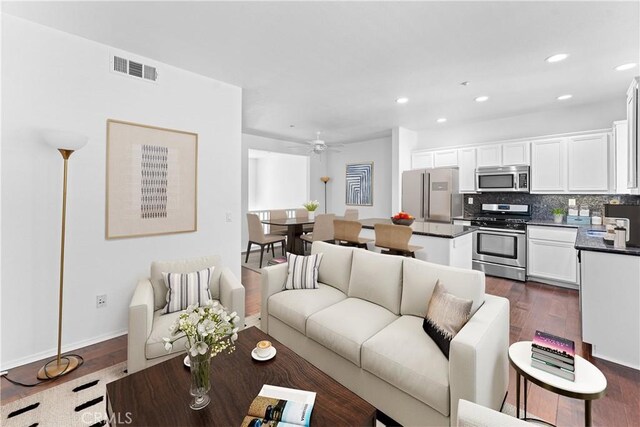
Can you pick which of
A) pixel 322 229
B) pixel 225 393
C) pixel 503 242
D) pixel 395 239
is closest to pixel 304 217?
pixel 322 229

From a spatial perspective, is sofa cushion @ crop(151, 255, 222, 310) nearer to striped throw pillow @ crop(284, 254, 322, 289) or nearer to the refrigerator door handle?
striped throw pillow @ crop(284, 254, 322, 289)

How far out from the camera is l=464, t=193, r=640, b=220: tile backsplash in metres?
4.19

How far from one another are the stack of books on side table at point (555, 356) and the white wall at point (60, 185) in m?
3.27

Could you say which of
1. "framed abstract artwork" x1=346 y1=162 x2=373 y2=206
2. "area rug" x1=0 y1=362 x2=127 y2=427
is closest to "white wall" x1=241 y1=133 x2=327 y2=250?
"framed abstract artwork" x1=346 y1=162 x2=373 y2=206

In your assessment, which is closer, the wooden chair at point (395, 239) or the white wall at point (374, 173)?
the wooden chair at point (395, 239)

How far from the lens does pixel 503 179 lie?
15.9 feet

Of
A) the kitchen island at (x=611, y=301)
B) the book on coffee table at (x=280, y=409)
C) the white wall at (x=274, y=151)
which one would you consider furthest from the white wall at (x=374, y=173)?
the book on coffee table at (x=280, y=409)

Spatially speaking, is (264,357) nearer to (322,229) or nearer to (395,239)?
(395,239)

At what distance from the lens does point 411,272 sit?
2199 mm

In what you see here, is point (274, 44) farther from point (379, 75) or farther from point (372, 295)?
point (372, 295)

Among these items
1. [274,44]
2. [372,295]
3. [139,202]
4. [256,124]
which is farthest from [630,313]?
[256,124]

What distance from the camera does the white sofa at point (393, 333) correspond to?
1471 millimetres

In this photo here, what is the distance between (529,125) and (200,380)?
5.97 meters

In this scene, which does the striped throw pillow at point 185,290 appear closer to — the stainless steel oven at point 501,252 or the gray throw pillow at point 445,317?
the gray throw pillow at point 445,317
